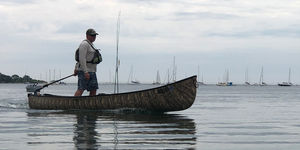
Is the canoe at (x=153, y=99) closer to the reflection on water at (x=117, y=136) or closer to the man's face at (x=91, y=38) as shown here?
the man's face at (x=91, y=38)

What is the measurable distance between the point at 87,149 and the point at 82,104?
897 centimetres

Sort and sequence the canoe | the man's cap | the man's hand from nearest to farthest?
1. the canoe
2. the man's hand
3. the man's cap

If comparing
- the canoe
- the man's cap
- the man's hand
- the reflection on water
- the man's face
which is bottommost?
the reflection on water

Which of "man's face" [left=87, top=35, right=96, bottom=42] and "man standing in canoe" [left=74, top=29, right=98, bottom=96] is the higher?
"man's face" [left=87, top=35, right=96, bottom=42]

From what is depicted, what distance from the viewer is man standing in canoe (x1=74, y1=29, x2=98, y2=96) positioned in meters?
15.5

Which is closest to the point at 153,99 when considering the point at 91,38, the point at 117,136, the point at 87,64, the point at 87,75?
the point at 87,75

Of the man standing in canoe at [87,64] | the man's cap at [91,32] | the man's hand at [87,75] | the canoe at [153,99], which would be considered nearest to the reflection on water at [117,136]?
the canoe at [153,99]

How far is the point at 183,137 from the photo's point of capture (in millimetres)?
8984

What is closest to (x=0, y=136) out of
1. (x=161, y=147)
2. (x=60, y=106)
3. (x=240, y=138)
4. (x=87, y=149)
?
(x=87, y=149)

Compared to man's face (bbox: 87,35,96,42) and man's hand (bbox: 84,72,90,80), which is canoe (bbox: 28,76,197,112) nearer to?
man's hand (bbox: 84,72,90,80)

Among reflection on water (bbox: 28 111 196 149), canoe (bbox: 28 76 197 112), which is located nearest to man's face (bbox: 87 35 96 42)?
canoe (bbox: 28 76 197 112)

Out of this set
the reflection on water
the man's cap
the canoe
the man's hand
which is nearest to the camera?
the reflection on water

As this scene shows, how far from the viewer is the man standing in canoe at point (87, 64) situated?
50.9 ft

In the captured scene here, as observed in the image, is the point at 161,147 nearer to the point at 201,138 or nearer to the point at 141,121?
the point at 201,138
